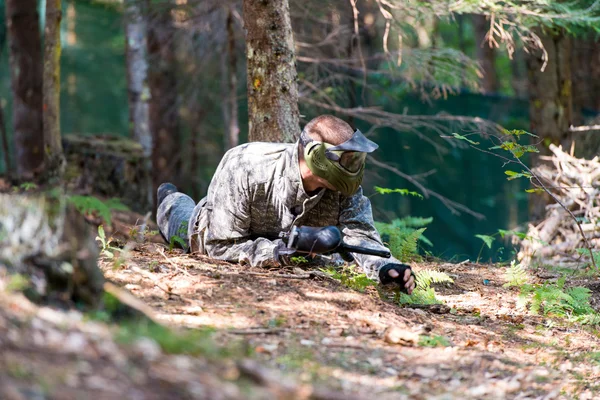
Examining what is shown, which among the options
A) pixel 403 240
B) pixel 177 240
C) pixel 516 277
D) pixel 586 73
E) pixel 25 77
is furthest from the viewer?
pixel 586 73

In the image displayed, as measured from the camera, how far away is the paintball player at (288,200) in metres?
4.52

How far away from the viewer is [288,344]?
3.36 metres

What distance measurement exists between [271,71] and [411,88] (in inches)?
173

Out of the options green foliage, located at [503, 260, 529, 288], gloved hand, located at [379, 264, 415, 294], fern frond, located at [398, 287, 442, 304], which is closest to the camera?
gloved hand, located at [379, 264, 415, 294]

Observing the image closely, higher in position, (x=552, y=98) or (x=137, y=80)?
(x=137, y=80)

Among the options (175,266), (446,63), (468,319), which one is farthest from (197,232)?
(446,63)

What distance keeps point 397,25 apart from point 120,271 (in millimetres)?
4369

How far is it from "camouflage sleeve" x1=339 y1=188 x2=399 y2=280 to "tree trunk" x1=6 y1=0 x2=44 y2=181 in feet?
20.4

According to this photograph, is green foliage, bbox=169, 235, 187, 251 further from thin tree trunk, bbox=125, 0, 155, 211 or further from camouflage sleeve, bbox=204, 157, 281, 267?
thin tree trunk, bbox=125, 0, 155, 211

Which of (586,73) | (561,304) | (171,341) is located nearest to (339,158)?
(561,304)

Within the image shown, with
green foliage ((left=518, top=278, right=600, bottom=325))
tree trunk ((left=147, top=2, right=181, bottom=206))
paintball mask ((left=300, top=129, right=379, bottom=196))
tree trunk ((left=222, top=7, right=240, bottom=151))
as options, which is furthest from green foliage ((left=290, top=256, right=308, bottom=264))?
tree trunk ((left=147, top=2, right=181, bottom=206))

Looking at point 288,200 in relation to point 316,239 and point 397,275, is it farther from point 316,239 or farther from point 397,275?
point 397,275

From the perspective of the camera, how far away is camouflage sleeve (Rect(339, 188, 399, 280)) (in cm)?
479

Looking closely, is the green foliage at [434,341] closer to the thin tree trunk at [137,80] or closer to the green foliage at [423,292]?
the green foliage at [423,292]
